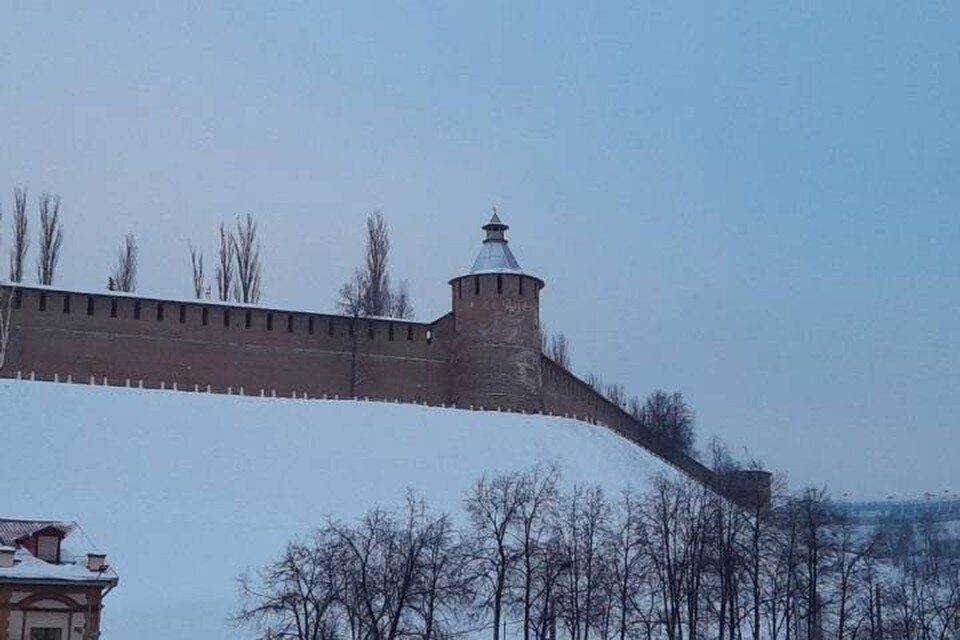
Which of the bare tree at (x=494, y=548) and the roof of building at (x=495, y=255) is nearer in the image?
the bare tree at (x=494, y=548)

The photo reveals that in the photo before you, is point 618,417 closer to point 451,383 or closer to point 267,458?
point 451,383

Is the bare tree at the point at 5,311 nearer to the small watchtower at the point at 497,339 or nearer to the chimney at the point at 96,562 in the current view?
the small watchtower at the point at 497,339

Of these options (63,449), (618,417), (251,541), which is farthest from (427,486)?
(618,417)

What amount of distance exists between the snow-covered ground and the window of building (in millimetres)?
5314

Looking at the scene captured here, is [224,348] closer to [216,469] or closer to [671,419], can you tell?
[216,469]

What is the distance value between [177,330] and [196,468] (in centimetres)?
1012

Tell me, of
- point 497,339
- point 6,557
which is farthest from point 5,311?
point 6,557

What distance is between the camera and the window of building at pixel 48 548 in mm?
21547

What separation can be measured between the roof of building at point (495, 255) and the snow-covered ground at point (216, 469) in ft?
20.2

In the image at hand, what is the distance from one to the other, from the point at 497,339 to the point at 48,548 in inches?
1077

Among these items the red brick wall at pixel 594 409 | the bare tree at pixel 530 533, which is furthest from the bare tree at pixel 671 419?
the bare tree at pixel 530 533

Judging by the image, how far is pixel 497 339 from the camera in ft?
157

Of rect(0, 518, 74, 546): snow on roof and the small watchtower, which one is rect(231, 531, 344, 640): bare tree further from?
the small watchtower

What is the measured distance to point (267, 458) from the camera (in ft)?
124
